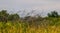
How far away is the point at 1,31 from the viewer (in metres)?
8.09

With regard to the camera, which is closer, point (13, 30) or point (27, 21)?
point (13, 30)

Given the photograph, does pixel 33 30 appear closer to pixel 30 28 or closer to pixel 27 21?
pixel 30 28

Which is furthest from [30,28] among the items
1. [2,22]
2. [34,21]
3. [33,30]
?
[2,22]

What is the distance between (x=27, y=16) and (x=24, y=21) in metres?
0.34

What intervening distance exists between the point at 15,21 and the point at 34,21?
2.23 feet

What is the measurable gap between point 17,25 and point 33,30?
554mm

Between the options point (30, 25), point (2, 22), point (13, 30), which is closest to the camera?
point (13, 30)

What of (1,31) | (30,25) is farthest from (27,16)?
(1,31)

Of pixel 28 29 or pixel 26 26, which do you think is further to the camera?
pixel 26 26

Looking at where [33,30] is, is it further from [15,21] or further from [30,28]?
[15,21]

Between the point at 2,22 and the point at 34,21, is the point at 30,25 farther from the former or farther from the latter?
the point at 2,22

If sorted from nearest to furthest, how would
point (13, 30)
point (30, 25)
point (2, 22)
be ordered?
1. point (13, 30)
2. point (30, 25)
3. point (2, 22)

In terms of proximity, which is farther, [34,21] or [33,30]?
[34,21]

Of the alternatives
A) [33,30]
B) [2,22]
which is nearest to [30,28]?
[33,30]
